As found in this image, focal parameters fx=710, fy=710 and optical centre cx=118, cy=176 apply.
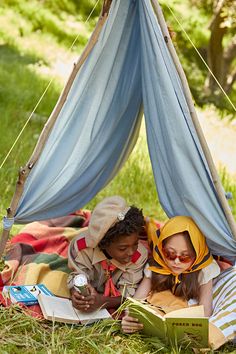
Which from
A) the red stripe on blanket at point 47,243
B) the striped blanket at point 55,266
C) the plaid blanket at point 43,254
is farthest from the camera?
the red stripe on blanket at point 47,243

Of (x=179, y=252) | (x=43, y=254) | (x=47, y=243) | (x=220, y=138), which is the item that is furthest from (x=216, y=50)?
(x=179, y=252)

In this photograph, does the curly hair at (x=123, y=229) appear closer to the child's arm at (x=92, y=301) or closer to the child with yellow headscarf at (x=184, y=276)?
the child with yellow headscarf at (x=184, y=276)

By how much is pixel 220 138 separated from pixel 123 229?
4241 millimetres

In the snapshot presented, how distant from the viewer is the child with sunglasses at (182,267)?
3592 millimetres

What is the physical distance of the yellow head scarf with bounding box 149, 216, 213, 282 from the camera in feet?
11.8

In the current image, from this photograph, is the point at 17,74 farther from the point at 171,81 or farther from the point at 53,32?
the point at 171,81

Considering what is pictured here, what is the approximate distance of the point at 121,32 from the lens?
3818mm

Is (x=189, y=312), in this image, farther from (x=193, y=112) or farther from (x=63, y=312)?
(x=193, y=112)

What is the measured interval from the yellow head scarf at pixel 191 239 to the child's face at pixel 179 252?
26 mm

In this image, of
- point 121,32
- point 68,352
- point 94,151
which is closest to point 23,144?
point 94,151

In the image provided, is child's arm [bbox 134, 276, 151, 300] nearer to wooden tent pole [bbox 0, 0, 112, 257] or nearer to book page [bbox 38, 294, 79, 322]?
book page [bbox 38, 294, 79, 322]

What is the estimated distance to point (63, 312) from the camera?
3.57 meters

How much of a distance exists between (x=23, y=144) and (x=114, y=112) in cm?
202

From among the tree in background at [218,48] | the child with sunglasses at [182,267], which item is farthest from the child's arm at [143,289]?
the tree in background at [218,48]
